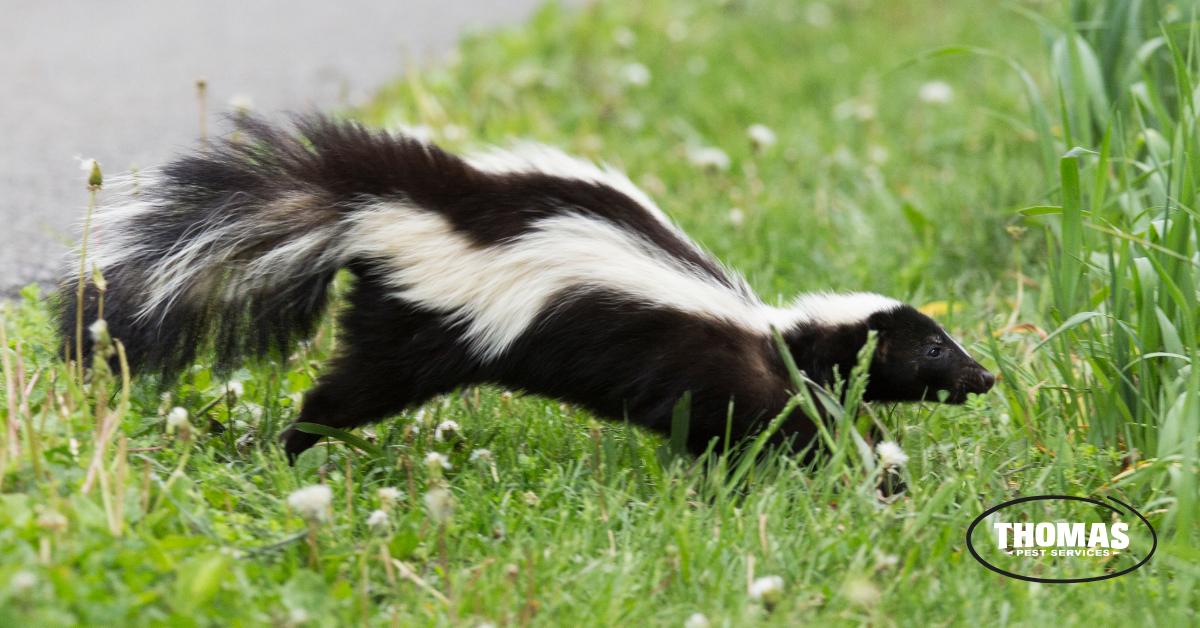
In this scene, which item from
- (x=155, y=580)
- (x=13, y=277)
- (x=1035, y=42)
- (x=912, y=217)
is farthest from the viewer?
(x=1035, y=42)

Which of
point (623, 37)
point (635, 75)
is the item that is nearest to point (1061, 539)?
point (635, 75)

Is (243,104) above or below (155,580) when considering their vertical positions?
above

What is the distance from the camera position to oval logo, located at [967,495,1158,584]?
2.73 meters

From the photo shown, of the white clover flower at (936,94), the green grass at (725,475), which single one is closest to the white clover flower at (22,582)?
the green grass at (725,475)

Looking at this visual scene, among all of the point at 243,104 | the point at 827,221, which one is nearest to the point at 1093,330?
the point at 827,221

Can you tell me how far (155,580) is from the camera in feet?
7.29

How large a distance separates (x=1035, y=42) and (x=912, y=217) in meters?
4.08

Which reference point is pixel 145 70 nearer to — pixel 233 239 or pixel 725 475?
pixel 233 239

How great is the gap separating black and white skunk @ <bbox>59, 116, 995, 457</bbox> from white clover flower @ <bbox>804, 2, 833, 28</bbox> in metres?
6.22

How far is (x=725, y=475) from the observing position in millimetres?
2961

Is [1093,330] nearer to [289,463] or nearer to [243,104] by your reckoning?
[289,463]

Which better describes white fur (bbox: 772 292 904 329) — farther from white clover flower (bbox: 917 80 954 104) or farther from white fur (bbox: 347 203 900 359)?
white clover flower (bbox: 917 80 954 104)

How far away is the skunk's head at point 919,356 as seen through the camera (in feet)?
11.2

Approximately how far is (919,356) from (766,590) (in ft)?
4.04
